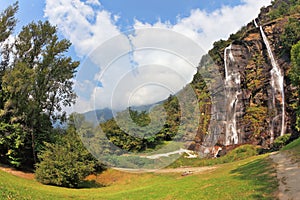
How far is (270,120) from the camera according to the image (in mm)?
48094

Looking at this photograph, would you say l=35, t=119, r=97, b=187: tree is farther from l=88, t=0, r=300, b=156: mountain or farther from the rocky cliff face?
the rocky cliff face

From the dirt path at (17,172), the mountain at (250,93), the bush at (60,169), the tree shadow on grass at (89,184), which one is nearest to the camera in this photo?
the bush at (60,169)

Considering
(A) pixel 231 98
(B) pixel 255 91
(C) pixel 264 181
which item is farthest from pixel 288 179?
(A) pixel 231 98

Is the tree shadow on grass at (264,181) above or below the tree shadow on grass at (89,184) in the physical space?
above

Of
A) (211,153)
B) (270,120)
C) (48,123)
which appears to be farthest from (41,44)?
(270,120)

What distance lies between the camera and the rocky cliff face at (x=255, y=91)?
47531 millimetres

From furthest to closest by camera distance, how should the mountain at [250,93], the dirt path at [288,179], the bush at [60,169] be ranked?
the mountain at [250,93] < the bush at [60,169] < the dirt path at [288,179]

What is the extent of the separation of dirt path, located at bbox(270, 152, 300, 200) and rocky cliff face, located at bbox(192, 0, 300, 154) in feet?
94.5

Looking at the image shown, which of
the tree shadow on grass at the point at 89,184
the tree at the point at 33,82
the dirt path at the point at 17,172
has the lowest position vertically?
the tree shadow on grass at the point at 89,184

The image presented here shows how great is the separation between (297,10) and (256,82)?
26.3 metres

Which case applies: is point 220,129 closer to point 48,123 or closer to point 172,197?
point 48,123

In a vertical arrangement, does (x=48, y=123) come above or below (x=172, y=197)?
above

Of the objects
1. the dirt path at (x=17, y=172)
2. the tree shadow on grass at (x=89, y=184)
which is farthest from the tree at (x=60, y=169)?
the dirt path at (x=17, y=172)

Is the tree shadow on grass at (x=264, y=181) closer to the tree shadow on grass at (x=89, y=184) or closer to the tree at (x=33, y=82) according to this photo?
the tree shadow on grass at (x=89, y=184)
